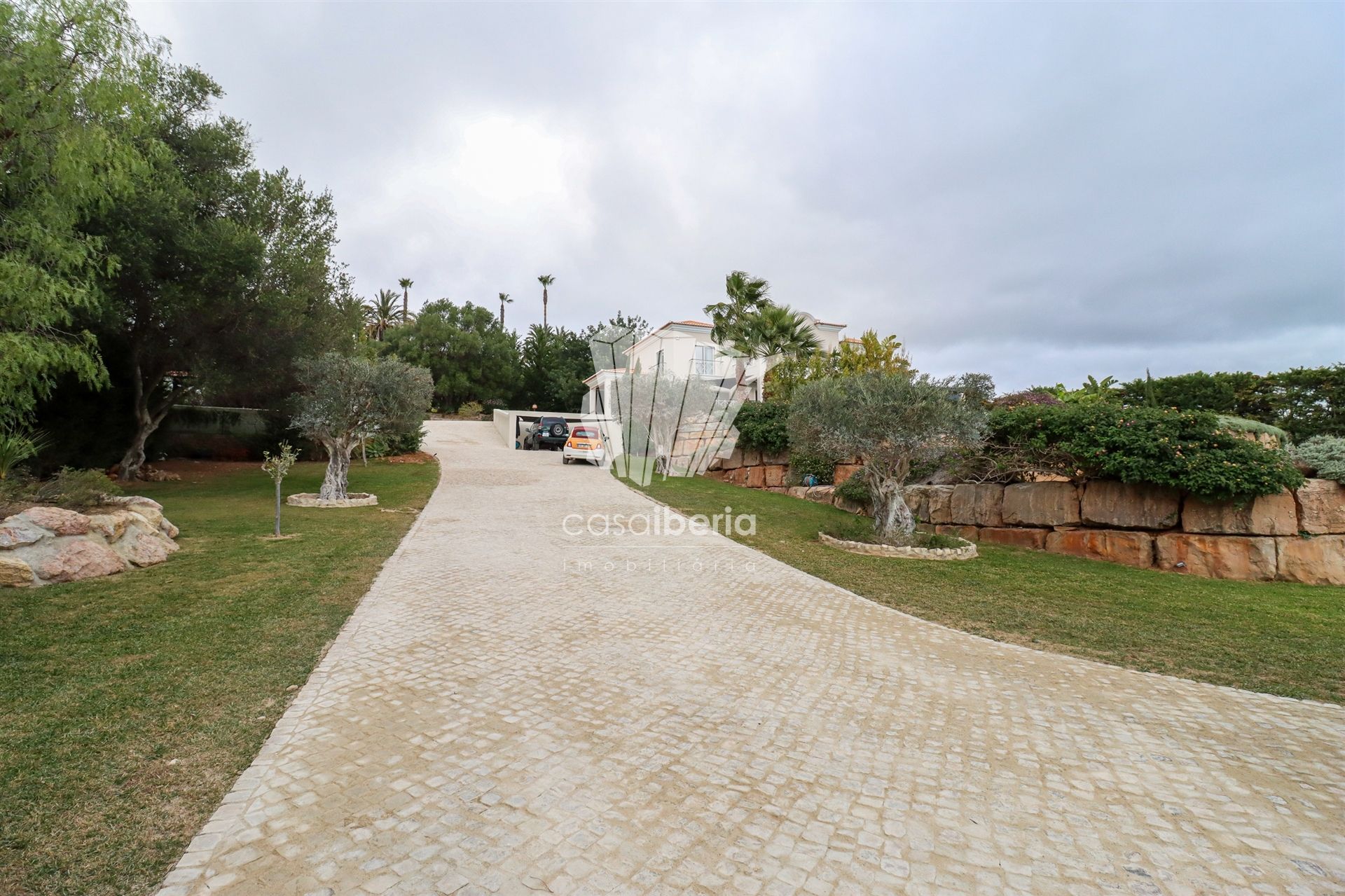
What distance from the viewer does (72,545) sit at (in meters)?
6.64

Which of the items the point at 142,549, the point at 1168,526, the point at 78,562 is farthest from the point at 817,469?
the point at 78,562

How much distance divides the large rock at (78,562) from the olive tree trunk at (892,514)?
34.9 ft

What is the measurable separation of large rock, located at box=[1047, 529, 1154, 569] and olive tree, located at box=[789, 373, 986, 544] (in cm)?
255

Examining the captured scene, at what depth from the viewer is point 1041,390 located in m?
16.0

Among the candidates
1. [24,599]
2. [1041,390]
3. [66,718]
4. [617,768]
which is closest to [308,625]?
[66,718]

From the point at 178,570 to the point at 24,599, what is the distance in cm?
138

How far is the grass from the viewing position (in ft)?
8.16

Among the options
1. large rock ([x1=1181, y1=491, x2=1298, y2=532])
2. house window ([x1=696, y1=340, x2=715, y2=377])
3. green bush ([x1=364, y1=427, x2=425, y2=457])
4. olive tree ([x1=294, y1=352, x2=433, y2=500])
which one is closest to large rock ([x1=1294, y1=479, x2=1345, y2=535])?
large rock ([x1=1181, y1=491, x2=1298, y2=532])

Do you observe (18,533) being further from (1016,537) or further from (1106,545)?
(1106,545)

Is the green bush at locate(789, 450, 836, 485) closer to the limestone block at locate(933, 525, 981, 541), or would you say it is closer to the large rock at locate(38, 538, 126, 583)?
the limestone block at locate(933, 525, 981, 541)

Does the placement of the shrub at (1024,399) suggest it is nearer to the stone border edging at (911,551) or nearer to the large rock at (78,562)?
the stone border edging at (911,551)

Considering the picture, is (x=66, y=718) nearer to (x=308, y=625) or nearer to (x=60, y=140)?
(x=308, y=625)

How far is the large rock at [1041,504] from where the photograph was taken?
34.8ft

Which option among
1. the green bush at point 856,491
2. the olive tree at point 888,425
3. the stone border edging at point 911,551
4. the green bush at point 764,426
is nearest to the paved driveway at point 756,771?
the stone border edging at point 911,551
